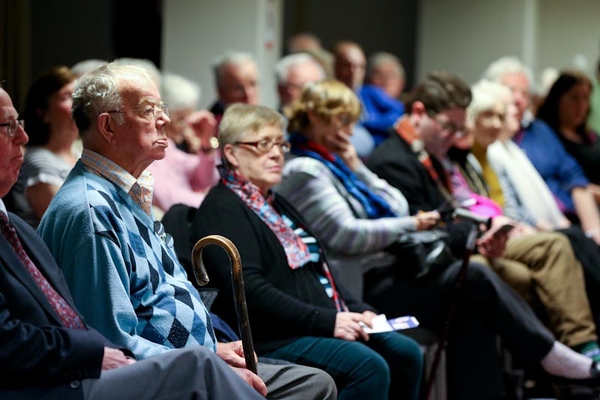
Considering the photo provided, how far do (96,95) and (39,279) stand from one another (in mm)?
641

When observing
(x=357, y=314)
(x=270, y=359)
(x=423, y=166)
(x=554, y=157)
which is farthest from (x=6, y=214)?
(x=554, y=157)

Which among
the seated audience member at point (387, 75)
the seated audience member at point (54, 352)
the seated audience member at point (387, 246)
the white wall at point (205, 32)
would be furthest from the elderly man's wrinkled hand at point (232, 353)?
the seated audience member at point (387, 75)

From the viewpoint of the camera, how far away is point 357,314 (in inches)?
142

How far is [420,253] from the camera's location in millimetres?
4277

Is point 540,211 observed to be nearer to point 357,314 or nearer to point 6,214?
point 357,314

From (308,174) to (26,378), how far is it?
191 cm

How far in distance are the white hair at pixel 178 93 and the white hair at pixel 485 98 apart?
4.48 ft

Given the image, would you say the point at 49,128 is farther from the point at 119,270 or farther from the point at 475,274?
the point at 475,274

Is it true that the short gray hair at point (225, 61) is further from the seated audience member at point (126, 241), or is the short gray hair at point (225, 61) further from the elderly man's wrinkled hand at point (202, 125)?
the seated audience member at point (126, 241)

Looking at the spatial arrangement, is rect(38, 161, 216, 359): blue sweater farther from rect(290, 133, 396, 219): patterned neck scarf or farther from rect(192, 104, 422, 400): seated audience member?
rect(290, 133, 396, 219): patterned neck scarf

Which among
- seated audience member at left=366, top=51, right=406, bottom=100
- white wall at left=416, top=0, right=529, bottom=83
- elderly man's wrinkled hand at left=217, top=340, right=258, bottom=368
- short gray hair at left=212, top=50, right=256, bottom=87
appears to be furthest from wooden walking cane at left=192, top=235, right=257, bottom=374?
white wall at left=416, top=0, right=529, bottom=83

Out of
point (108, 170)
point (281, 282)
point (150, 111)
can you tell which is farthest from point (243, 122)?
point (108, 170)

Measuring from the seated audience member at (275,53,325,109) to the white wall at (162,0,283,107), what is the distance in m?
0.67

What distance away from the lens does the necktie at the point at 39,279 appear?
2438mm
